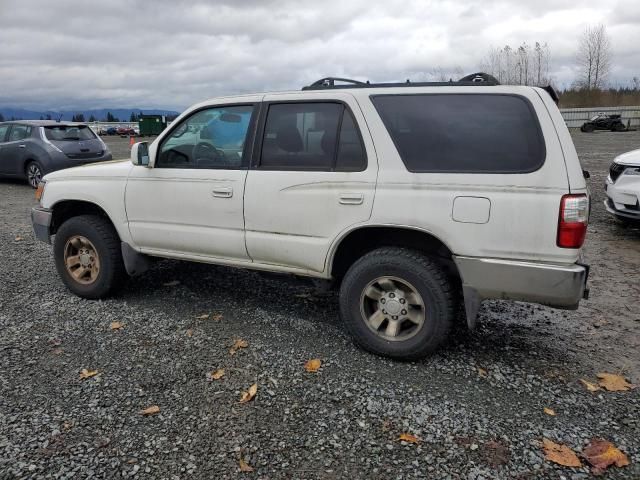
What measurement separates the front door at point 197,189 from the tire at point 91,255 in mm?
315

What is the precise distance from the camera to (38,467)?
8.45 ft

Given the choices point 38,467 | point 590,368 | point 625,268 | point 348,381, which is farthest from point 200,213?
point 625,268

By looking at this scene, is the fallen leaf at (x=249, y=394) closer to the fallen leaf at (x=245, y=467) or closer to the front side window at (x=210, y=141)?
the fallen leaf at (x=245, y=467)

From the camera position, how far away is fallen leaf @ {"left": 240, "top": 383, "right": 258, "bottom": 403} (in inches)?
126

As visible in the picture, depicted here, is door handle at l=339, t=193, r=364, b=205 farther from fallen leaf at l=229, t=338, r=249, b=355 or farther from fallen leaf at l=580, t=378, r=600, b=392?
fallen leaf at l=580, t=378, r=600, b=392

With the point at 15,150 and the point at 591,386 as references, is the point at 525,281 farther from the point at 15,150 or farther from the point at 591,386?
the point at 15,150

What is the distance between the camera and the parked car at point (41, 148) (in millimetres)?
12234

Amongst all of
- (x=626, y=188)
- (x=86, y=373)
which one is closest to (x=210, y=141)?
(x=86, y=373)

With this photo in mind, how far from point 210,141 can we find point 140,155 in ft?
2.03

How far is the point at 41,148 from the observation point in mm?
12250

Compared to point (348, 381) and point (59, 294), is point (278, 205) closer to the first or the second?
point (348, 381)

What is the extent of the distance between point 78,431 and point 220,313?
6.00ft

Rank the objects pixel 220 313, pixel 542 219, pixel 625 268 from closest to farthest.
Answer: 1. pixel 542 219
2. pixel 220 313
3. pixel 625 268

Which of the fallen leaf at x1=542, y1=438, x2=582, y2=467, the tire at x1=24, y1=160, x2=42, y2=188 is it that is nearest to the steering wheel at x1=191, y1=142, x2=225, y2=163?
the fallen leaf at x1=542, y1=438, x2=582, y2=467
